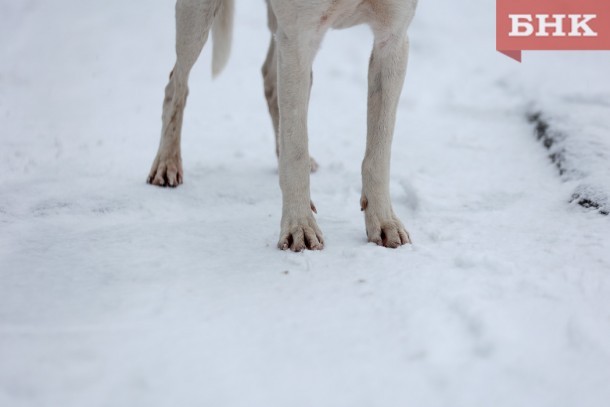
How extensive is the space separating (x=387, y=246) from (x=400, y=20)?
97cm

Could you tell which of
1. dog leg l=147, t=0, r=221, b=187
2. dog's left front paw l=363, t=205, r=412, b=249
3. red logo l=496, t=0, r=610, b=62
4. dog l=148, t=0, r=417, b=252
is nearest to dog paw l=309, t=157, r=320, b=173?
dog leg l=147, t=0, r=221, b=187

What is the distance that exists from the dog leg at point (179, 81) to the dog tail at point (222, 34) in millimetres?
383

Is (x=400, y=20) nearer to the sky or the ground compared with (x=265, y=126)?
nearer to the sky

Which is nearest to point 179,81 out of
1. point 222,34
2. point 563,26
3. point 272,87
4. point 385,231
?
point 222,34

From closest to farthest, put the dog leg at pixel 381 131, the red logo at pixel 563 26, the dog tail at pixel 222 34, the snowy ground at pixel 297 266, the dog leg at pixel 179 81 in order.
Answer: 1. the snowy ground at pixel 297 266
2. the dog leg at pixel 381 131
3. the dog leg at pixel 179 81
4. the dog tail at pixel 222 34
5. the red logo at pixel 563 26

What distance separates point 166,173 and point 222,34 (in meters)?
1.08

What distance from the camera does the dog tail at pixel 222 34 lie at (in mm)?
4160

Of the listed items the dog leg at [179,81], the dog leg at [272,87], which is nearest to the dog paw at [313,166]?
the dog leg at [272,87]

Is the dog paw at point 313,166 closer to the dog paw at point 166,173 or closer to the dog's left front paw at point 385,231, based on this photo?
the dog paw at point 166,173

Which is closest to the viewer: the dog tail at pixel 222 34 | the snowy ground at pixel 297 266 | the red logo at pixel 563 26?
the snowy ground at pixel 297 266

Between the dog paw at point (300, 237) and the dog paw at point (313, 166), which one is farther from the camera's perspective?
the dog paw at point (313, 166)

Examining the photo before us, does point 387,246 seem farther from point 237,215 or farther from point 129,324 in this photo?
point 129,324

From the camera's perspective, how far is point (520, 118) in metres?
5.38

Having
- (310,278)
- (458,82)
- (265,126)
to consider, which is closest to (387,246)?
(310,278)
